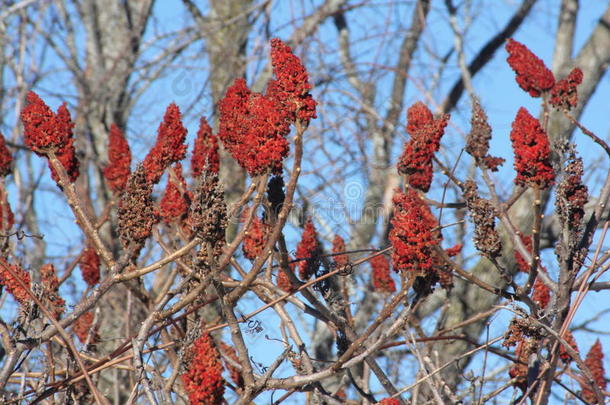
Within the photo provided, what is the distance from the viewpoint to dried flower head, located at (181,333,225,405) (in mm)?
2174

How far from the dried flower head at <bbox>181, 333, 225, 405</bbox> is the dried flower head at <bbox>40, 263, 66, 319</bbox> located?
28.7 inches

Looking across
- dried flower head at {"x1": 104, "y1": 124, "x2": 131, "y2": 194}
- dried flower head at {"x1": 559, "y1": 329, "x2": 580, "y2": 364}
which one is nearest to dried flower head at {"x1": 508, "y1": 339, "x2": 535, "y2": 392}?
dried flower head at {"x1": 559, "y1": 329, "x2": 580, "y2": 364}

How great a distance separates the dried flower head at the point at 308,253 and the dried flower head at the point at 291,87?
79 centimetres

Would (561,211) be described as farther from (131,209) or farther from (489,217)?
(131,209)

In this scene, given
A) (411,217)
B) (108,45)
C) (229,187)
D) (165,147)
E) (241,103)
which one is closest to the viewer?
(411,217)


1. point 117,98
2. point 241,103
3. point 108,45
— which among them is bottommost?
point 241,103

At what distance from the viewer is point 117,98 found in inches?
315

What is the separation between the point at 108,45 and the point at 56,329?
6.65 meters

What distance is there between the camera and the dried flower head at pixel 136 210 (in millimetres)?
2229

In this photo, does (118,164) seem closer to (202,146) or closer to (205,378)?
(202,146)

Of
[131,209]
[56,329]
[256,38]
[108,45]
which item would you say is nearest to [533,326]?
[131,209]

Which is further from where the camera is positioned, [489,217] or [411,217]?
[489,217]

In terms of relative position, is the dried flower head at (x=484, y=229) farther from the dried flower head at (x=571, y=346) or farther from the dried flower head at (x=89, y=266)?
the dried flower head at (x=89, y=266)

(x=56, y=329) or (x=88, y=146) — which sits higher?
(x=88, y=146)
